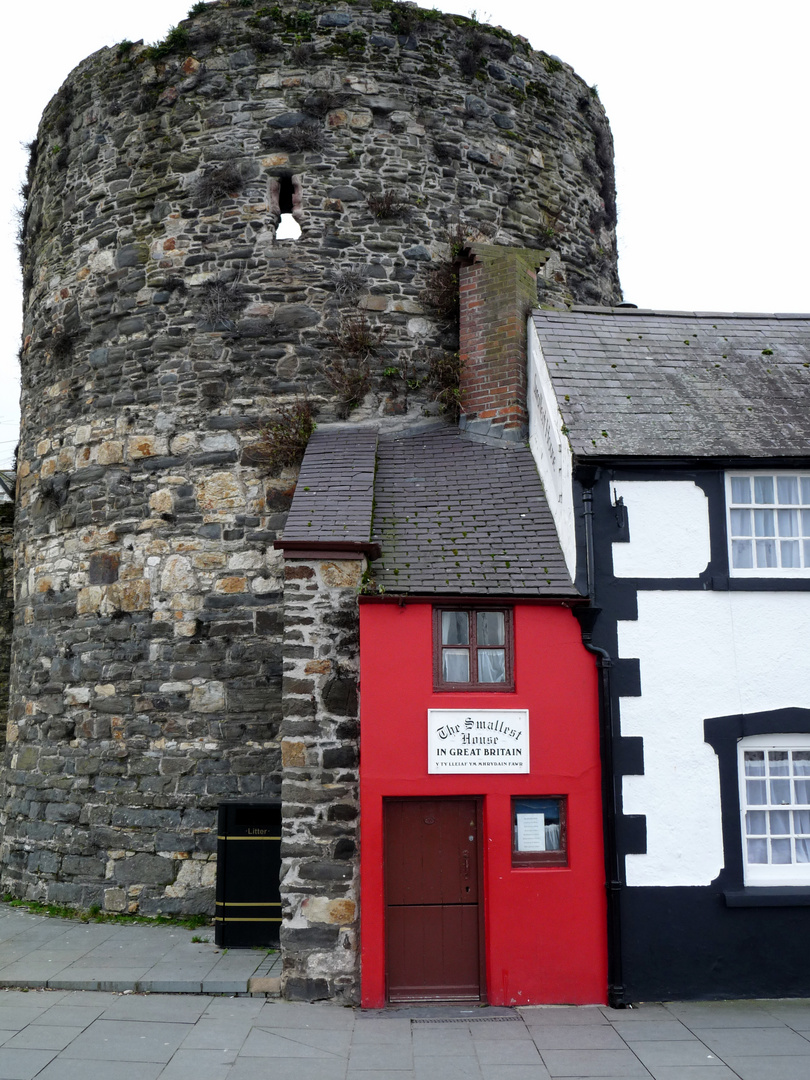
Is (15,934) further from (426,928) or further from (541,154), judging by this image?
(541,154)

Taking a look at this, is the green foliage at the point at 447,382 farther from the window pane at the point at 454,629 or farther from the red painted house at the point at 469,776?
the window pane at the point at 454,629

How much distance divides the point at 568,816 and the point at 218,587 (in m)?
4.75

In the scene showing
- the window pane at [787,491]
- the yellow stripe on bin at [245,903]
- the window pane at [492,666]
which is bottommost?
the yellow stripe on bin at [245,903]

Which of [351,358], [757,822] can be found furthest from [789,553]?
[351,358]

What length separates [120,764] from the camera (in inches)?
425

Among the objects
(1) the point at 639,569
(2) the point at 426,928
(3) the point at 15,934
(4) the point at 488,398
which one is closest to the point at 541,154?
(4) the point at 488,398

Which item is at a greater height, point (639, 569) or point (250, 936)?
point (639, 569)

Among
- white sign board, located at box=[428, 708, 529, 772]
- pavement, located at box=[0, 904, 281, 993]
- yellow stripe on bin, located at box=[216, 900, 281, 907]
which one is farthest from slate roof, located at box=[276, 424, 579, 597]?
pavement, located at box=[0, 904, 281, 993]

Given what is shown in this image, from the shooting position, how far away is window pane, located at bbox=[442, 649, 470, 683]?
8578 mm

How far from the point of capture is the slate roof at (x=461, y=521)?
28.4 ft

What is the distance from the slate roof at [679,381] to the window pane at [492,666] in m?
1.98

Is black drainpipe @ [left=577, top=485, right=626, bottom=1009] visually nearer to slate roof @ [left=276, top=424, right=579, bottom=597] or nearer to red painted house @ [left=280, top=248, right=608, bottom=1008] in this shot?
red painted house @ [left=280, top=248, right=608, bottom=1008]

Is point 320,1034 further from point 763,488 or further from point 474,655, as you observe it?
point 763,488

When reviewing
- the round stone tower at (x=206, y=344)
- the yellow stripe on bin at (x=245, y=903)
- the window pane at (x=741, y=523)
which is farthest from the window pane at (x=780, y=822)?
the round stone tower at (x=206, y=344)
